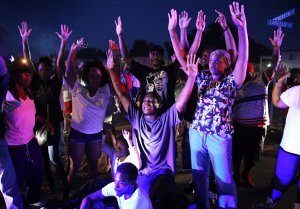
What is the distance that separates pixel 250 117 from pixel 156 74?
1691mm

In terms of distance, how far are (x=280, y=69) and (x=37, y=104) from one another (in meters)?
3.44

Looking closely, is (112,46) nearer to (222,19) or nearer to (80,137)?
(80,137)

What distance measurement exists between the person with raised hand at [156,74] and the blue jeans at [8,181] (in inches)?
76.6

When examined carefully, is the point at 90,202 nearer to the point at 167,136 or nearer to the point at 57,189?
the point at 167,136

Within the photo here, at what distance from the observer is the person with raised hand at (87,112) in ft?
14.0

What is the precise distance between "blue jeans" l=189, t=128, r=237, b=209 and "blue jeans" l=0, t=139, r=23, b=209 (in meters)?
2.02

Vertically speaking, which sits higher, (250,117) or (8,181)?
(250,117)

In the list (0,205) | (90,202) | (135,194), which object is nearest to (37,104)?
(0,205)

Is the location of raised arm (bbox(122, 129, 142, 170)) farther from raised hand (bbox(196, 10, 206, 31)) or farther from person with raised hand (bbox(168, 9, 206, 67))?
raised hand (bbox(196, 10, 206, 31))

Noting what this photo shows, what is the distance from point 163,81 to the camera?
A: 4363 mm

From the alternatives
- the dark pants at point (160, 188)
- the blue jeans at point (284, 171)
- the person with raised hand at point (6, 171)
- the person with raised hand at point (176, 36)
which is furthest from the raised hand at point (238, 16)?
the person with raised hand at point (6, 171)

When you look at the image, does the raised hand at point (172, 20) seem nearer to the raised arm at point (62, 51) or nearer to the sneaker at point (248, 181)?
the raised arm at point (62, 51)

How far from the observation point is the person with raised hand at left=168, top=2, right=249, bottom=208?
11.0 feet

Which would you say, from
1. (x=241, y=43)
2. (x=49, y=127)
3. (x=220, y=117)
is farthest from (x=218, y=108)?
(x=49, y=127)
